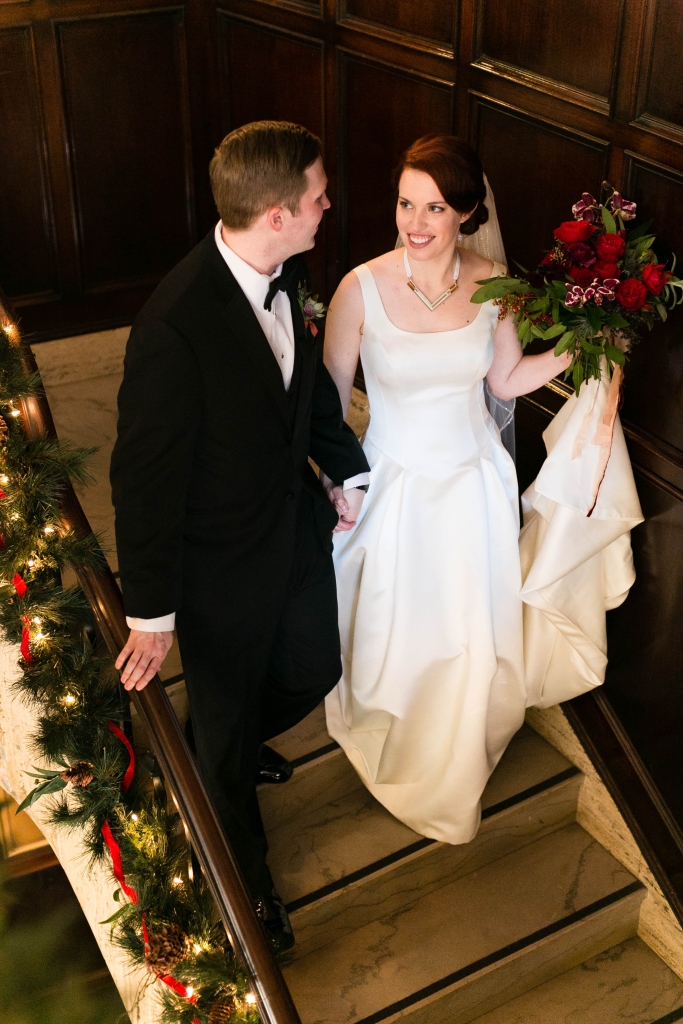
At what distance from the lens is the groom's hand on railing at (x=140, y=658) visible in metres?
2.35

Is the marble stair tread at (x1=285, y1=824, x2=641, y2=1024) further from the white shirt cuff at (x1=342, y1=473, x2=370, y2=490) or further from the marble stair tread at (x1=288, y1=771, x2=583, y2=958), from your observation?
the white shirt cuff at (x1=342, y1=473, x2=370, y2=490)

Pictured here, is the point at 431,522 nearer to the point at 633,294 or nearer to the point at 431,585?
the point at 431,585

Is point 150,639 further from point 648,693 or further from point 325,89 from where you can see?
point 325,89

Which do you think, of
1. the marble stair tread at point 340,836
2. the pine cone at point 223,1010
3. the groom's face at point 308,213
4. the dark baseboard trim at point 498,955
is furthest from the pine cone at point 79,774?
the groom's face at point 308,213

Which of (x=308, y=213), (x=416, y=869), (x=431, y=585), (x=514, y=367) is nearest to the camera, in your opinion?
(x=308, y=213)

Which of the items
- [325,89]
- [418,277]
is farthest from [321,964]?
[325,89]

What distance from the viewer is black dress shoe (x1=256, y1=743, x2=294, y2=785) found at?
329 cm

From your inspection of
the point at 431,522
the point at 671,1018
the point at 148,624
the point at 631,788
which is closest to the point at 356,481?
the point at 431,522

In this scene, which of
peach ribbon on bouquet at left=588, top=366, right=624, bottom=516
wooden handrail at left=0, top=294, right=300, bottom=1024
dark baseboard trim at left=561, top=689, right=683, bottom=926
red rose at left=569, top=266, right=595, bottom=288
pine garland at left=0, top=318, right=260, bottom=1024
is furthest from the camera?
dark baseboard trim at left=561, top=689, right=683, bottom=926

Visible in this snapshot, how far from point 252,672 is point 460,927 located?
1230 millimetres

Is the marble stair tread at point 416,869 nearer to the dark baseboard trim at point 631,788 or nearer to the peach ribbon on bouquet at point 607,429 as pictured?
the dark baseboard trim at point 631,788

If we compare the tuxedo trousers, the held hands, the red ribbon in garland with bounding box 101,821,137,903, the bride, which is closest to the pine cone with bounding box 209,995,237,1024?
the red ribbon in garland with bounding box 101,821,137,903

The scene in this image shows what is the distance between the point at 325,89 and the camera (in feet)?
13.1

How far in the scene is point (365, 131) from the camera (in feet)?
12.7
